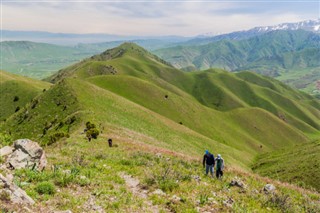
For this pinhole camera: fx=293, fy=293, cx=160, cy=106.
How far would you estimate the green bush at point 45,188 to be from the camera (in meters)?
14.1

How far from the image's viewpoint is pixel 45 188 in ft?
46.4

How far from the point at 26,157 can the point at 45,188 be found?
4769 mm

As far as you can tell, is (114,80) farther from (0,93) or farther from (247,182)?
(247,182)

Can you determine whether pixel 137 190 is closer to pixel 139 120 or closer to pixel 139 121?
pixel 139 121

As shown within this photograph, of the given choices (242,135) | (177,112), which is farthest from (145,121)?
(242,135)

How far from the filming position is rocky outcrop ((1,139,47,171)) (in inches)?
682

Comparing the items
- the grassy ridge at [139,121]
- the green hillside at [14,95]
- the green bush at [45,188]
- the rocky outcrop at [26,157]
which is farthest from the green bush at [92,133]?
the green hillside at [14,95]

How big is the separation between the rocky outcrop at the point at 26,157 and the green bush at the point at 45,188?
319cm

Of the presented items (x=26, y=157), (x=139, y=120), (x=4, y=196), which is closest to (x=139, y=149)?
(x=26, y=157)

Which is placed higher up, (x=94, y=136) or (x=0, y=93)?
(x=94, y=136)

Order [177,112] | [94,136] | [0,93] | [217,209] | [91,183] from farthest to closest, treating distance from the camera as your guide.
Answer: [0,93]
[177,112]
[94,136]
[91,183]
[217,209]

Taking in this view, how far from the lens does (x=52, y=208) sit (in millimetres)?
12602

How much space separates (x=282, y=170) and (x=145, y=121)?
30462mm

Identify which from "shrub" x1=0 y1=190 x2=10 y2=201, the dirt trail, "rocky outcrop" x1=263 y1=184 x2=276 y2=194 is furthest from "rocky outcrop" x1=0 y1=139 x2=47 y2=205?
"rocky outcrop" x1=263 y1=184 x2=276 y2=194
